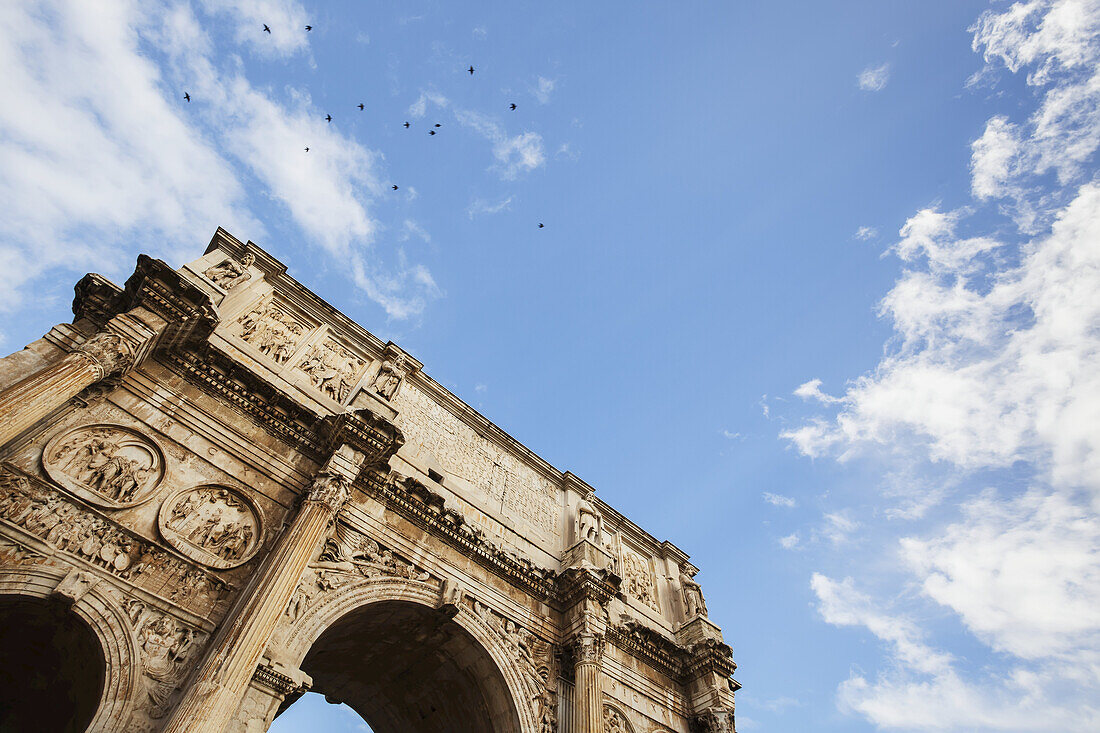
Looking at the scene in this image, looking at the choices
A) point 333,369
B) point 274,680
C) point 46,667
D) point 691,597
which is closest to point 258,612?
point 274,680

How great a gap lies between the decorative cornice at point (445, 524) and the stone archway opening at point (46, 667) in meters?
4.87

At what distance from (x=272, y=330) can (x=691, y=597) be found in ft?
43.6

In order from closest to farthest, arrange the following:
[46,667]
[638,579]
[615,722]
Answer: [46,667]
[615,722]
[638,579]

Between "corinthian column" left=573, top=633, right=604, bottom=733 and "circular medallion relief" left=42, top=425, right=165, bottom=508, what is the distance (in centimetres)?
858

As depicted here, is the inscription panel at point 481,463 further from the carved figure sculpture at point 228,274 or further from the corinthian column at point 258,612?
the carved figure sculpture at point 228,274

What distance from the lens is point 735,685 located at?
15586mm

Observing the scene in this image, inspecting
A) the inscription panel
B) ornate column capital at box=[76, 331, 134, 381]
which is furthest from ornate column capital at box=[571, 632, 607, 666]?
ornate column capital at box=[76, 331, 134, 381]

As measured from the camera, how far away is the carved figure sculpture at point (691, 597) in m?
17.5

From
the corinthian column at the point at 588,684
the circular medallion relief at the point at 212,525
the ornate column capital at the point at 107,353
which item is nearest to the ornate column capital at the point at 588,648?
the corinthian column at the point at 588,684

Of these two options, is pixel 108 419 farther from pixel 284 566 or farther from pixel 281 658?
pixel 281 658

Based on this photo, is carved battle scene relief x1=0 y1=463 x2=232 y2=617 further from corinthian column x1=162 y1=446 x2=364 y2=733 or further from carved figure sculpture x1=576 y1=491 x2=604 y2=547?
carved figure sculpture x1=576 y1=491 x2=604 y2=547

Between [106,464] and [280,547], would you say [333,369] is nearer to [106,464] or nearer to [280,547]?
[280,547]

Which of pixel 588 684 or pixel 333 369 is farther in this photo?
pixel 333 369

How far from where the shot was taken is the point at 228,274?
43.6 ft
